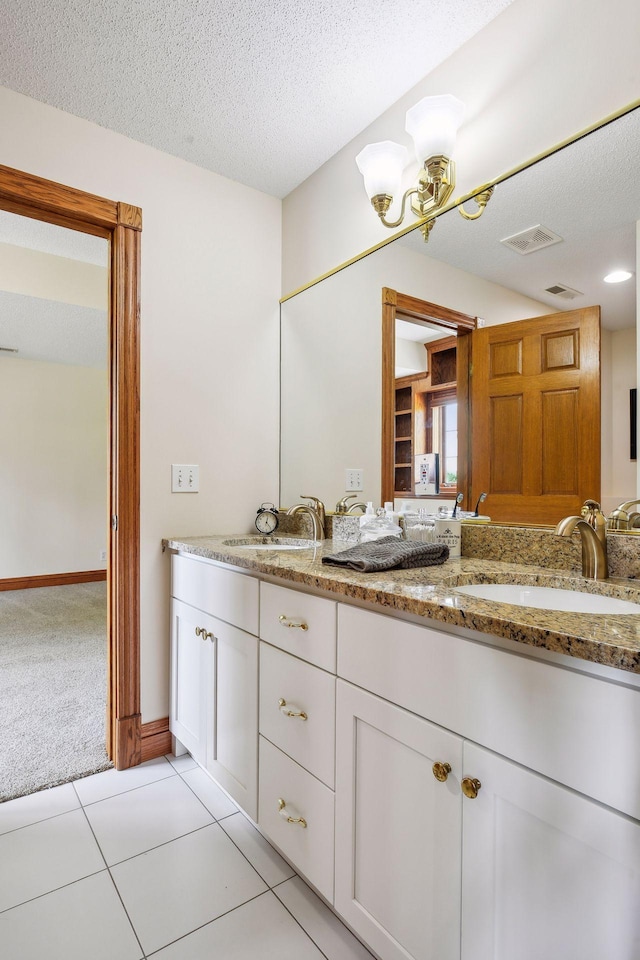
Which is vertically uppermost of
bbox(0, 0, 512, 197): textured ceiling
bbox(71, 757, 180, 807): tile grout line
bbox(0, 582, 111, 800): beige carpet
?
bbox(0, 0, 512, 197): textured ceiling

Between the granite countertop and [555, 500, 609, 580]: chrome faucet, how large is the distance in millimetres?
34

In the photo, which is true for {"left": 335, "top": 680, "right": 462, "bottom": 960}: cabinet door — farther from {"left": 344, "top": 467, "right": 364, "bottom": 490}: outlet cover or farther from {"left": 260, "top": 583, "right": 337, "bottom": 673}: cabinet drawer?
{"left": 344, "top": 467, "right": 364, "bottom": 490}: outlet cover

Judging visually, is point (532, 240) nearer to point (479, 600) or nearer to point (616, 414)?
point (616, 414)

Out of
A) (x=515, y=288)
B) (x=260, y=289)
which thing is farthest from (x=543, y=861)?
(x=260, y=289)

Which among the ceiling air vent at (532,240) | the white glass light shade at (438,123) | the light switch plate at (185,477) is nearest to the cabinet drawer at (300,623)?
the light switch plate at (185,477)

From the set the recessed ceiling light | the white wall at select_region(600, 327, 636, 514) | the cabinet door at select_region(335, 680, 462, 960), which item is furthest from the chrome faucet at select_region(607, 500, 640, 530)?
the cabinet door at select_region(335, 680, 462, 960)

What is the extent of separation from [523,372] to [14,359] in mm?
4846

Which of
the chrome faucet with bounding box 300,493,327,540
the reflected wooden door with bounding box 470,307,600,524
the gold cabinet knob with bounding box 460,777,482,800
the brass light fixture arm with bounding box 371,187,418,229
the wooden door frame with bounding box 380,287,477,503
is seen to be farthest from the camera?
the chrome faucet with bounding box 300,493,327,540

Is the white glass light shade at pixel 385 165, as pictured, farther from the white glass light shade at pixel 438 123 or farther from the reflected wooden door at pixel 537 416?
the reflected wooden door at pixel 537 416

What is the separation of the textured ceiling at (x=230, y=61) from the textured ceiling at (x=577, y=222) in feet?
1.79

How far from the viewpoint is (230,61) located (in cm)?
158

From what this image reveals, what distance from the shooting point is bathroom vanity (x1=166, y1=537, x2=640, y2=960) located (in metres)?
0.65

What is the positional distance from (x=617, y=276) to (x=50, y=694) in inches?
108

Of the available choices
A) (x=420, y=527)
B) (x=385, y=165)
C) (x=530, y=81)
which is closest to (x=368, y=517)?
(x=420, y=527)
